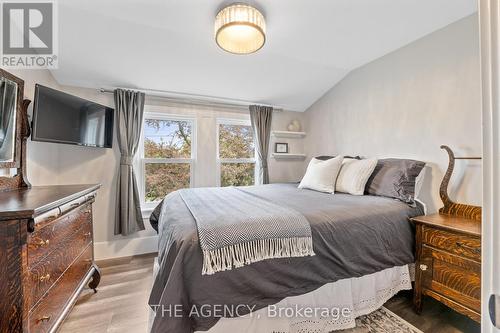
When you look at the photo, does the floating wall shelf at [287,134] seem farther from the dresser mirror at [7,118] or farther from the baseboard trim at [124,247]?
the dresser mirror at [7,118]

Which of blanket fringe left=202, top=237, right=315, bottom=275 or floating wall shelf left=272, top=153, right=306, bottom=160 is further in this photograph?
floating wall shelf left=272, top=153, right=306, bottom=160

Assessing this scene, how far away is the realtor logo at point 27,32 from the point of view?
1.72 metres

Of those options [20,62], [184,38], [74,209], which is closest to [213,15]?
[184,38]

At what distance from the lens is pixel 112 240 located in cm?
278

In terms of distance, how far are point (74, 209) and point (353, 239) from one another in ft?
6.41

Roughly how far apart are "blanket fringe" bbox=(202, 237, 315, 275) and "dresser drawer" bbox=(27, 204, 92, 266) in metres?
0.85

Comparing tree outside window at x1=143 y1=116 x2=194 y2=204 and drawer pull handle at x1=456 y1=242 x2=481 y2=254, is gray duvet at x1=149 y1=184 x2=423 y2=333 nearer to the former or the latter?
drawer pull handle at x1=456 y1=242 x2=481 y2=254

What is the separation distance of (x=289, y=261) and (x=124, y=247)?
244cm

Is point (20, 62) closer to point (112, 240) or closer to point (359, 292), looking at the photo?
point (112, 240)

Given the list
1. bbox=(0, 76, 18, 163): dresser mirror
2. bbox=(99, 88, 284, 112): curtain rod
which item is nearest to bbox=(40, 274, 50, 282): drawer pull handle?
bbox=(0, 76, 18, 163): dresser mirror

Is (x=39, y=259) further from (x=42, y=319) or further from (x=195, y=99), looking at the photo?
(x=195, y=99)

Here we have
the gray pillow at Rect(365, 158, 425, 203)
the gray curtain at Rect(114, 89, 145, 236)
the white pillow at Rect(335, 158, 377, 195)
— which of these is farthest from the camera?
the gray curtain at Rect(114, 89, 145, 236)

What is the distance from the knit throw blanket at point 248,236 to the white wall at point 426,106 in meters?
1.64

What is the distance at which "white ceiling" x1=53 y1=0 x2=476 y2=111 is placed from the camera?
1.85 metres
